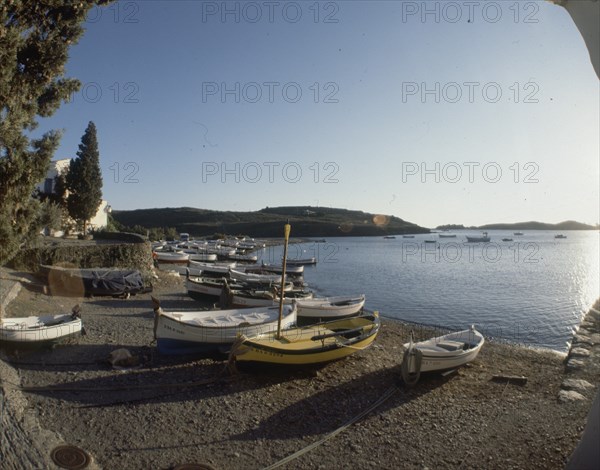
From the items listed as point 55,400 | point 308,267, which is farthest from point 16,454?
point 308,267

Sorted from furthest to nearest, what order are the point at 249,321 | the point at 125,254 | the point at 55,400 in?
1. the point at 125,254
2. the point at 249,321
3. the point at 55,400

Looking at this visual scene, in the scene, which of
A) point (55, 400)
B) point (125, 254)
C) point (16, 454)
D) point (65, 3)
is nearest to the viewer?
point (16, 454)

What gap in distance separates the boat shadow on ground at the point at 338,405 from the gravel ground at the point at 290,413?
34 mm

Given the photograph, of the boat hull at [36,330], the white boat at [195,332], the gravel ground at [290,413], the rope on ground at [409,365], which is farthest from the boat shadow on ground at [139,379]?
the rope on ground at [409,365]

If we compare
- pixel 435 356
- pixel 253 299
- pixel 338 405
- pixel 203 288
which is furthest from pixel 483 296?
pixel 338 405

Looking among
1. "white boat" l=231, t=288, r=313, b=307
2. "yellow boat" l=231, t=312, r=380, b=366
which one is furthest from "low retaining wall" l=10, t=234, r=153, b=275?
"yellow boat" l=231, t=312, r=380, b=366

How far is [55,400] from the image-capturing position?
1004 cm

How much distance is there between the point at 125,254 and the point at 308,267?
114 ft

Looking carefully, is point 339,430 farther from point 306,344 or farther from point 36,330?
point 36,330

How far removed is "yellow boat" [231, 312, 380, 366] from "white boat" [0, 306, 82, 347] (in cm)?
561

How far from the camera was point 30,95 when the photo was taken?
11.9 meters

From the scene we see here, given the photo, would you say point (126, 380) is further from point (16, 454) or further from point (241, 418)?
point (16, 454)

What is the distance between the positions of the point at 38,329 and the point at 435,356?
11892mm

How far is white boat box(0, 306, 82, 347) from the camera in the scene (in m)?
12.5
